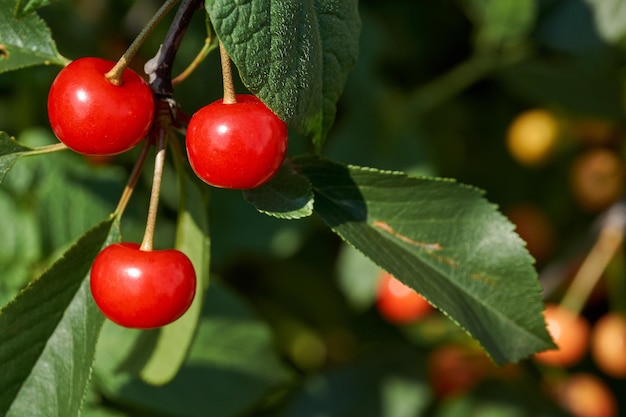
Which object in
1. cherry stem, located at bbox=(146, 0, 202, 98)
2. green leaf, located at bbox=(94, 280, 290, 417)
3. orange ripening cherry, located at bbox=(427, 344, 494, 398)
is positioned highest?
cherry stem, located at bbox=(146, 0, 202, 98)

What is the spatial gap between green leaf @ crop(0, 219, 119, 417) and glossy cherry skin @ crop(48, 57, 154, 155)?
0.16m

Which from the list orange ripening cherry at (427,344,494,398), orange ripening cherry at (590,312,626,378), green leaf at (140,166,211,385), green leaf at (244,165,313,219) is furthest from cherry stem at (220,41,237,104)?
orange ripening cherry at (590,312,626,378)

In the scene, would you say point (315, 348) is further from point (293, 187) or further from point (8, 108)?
point (293, 187)

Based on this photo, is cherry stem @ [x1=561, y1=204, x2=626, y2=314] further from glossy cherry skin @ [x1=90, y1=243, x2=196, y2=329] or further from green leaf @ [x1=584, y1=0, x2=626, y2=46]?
glossy cherry skin @ [x1=90, y1=243, x2=196, y2=329]

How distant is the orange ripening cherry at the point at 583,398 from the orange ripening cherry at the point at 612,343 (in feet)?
0.23

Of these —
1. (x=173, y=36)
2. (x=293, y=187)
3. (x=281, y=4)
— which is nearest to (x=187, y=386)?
(x=293, y=187)

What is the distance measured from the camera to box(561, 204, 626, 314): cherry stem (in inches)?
85.1

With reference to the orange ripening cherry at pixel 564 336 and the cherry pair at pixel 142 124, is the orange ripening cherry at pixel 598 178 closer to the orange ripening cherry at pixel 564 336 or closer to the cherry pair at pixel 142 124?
the orange ripening cherry at pixel 564 336

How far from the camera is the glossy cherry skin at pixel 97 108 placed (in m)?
0.89

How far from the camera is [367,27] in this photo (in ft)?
7.34

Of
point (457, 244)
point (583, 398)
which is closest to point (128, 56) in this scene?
point (457, 244)

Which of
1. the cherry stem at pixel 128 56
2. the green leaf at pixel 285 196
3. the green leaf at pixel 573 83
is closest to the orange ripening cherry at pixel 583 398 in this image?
the green leaf at pixel 573 83

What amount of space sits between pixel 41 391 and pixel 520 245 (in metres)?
0.60

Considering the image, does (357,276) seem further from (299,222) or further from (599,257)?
(599,257)
